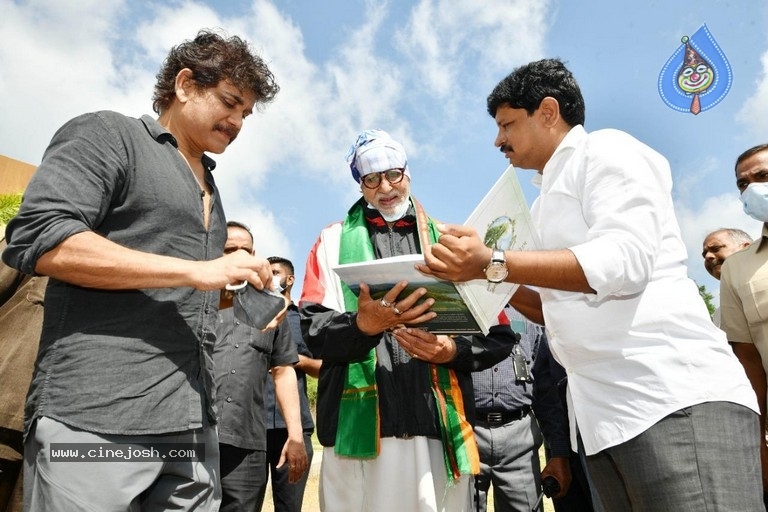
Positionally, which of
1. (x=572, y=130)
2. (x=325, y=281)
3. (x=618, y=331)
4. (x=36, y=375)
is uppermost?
(x=572, y=130)

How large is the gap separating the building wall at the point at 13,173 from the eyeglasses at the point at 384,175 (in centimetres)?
366

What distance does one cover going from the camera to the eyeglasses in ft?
11.0

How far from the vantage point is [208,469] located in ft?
6.91

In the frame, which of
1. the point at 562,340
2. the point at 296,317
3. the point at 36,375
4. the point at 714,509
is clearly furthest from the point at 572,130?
the point at 296,317

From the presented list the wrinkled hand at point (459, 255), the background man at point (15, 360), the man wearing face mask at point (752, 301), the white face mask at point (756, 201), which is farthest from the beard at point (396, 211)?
the white face mask at point (756, 201)

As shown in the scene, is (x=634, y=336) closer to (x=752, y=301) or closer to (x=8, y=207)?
(x=752, y=301)

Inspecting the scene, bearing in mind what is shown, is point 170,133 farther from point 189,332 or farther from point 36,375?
point 36,375

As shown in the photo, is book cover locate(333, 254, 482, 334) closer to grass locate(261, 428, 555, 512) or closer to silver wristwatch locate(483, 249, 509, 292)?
silver wristwatch locate(483, 249, 509, 292)

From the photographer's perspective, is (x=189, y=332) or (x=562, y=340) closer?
(x=189, y=332)

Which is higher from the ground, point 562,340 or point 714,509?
point 562,340

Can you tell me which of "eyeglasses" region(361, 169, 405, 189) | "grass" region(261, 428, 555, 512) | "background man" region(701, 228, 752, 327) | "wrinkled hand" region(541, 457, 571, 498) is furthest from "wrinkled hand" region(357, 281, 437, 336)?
"grass" region(261, 428, 555, 512)

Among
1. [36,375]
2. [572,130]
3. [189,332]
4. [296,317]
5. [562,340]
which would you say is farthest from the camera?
[296,317]

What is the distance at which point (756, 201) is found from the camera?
158 inches

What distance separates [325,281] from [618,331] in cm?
166
